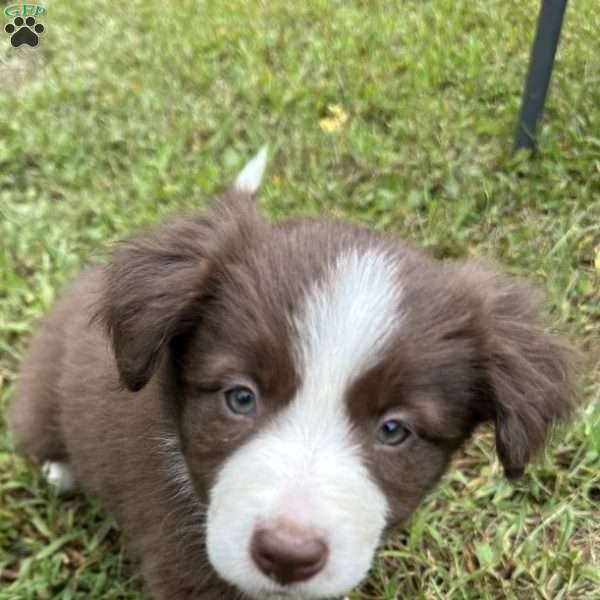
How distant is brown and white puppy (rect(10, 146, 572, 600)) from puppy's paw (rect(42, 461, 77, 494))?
89 cm

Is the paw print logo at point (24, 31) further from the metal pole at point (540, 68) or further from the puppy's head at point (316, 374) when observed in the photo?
the puppy's head at point (316, 374)

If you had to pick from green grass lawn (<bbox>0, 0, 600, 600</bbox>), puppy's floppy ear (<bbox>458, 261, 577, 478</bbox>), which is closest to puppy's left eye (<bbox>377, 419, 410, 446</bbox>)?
puppy's floppy ear (<bbox>458, 261, 577, 478</bbox>)

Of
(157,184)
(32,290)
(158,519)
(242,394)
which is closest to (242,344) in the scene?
(242,394)

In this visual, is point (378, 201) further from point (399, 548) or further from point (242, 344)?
point (242, 344)

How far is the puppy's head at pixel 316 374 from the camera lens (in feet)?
6.97

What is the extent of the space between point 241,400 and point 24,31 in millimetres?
5046

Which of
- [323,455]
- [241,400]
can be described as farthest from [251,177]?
[323,455]

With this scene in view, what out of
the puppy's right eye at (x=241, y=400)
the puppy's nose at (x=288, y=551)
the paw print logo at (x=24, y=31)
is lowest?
the puppy's nose at (x=288, y=551)

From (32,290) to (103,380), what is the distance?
148 cm

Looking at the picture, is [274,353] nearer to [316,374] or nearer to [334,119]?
[316,374]

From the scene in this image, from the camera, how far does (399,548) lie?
3.37 m

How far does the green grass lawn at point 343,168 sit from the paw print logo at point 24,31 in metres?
0.10

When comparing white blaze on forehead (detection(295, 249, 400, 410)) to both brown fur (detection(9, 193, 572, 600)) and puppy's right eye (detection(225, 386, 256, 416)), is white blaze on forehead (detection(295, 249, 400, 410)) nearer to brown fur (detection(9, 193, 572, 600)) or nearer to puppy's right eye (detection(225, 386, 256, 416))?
brown fur (detection(9, 193, 572, 600))

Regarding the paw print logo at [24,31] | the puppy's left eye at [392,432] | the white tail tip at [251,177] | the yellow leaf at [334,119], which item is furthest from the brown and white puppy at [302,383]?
the paw print logo at [24,31]
